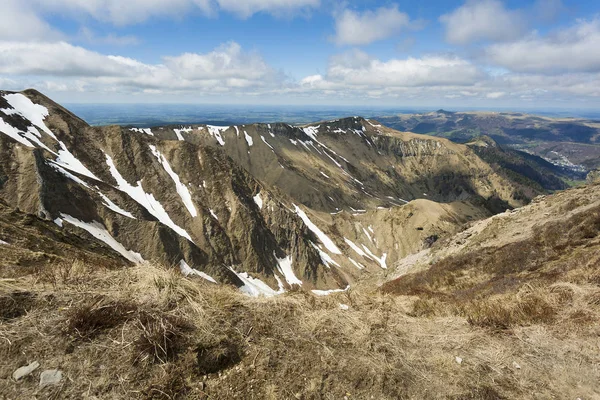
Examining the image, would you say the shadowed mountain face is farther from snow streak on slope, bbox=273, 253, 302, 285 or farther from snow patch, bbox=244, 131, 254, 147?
snow patch, bbox=244, 131, 254, 147

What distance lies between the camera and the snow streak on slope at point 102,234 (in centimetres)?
4886

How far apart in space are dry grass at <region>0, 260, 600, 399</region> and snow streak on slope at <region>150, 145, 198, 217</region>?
75573 millimetres

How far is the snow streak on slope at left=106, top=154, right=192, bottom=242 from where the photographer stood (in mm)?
73812

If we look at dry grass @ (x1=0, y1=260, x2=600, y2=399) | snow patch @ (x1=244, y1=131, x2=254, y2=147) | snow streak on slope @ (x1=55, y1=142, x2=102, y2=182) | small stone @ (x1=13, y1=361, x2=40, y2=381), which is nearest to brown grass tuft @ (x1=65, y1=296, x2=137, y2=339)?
dry grass @ (x1=0, y1=260, x2=600, y2=399)

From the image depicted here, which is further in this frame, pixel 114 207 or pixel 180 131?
pixel 180 131

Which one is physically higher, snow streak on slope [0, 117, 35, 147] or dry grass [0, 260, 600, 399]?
snow streak on slope [0, 117, 35, 147]

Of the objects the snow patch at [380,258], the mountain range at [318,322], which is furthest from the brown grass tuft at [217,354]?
the snow patch at [380,258]

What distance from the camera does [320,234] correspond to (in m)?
105

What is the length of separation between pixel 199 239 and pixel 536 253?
6853 centimetres

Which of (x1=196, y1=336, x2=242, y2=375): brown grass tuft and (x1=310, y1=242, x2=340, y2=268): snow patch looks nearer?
(x1=196, y1=336, x2=242, y2=375): brown grass tuft

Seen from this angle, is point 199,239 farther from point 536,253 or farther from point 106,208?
point 536,253

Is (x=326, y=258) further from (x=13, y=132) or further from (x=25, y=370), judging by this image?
(x=25, y=370)

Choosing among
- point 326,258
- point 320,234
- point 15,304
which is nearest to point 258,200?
point 320,234

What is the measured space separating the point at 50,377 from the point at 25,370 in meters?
0.35
